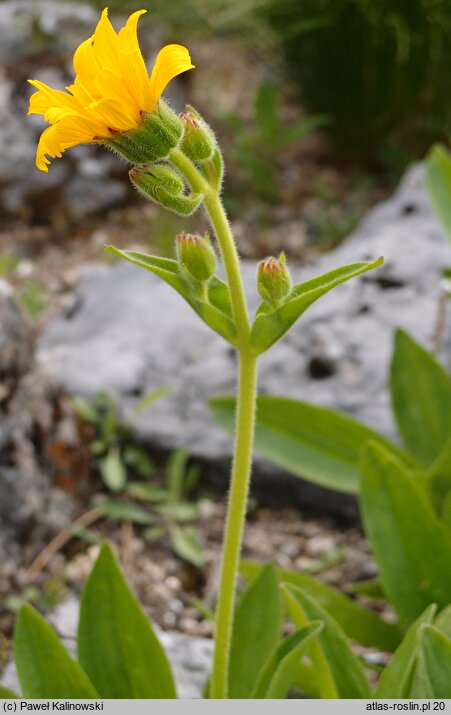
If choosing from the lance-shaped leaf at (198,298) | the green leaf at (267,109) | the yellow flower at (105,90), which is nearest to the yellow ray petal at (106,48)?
the yellow flower at (105,90)

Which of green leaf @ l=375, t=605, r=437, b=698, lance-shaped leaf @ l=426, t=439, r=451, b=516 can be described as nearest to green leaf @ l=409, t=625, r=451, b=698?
green leaf @ l=375, t=605, r=437, b=698

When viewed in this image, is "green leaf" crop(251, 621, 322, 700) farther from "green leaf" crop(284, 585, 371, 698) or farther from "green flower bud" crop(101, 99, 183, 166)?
"green flower bud" crop(101, 99, 183, 166)

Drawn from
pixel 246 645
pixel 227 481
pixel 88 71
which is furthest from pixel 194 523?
pixel 88 71

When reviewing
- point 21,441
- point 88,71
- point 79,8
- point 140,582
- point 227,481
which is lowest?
point 140,582

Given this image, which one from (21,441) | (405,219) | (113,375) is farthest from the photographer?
(405,219)

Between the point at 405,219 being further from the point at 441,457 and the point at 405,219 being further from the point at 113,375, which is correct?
the point at 441,457

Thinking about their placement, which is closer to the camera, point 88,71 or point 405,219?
point 88,71

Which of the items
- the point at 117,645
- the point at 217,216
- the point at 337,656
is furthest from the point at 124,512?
the point at 217,216
